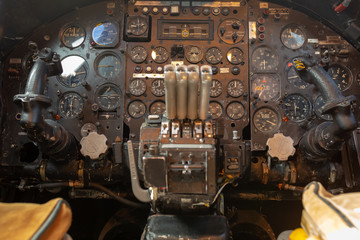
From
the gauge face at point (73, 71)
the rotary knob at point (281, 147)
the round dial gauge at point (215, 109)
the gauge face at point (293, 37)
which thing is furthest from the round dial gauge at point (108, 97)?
the gauge face at point (293, 37)

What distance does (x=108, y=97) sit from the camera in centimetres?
336

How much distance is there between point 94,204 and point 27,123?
169cm

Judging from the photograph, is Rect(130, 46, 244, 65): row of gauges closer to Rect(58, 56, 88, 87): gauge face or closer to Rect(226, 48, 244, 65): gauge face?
Rect(226, 48, 244, 65): gauge face

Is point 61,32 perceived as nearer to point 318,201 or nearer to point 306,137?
point 306,137

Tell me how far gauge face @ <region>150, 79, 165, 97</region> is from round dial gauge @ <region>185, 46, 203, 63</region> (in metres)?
0.42

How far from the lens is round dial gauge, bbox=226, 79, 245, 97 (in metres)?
3.31

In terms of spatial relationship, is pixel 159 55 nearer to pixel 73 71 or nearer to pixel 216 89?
pixel 216 89

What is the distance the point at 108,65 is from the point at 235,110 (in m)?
1.55

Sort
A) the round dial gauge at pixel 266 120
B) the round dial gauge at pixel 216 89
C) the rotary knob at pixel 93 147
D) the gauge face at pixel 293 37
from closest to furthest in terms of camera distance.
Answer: the rotary knob at pixel 93 147 < the round dial gauge at pixel 266 120 < the round dial gauge at pixel 216 89 < the gauge face at pixel 293 37

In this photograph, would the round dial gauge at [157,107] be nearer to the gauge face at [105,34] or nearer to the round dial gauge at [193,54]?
the round dial gauge at [193,54]

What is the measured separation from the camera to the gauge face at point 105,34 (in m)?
3.45

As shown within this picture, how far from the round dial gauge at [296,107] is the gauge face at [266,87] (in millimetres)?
148

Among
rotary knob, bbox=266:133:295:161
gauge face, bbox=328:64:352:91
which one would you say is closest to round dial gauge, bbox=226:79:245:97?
rotary knob, bbox=266:133:295:161

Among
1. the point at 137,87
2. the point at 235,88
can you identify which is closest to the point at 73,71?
the point at 137,87
